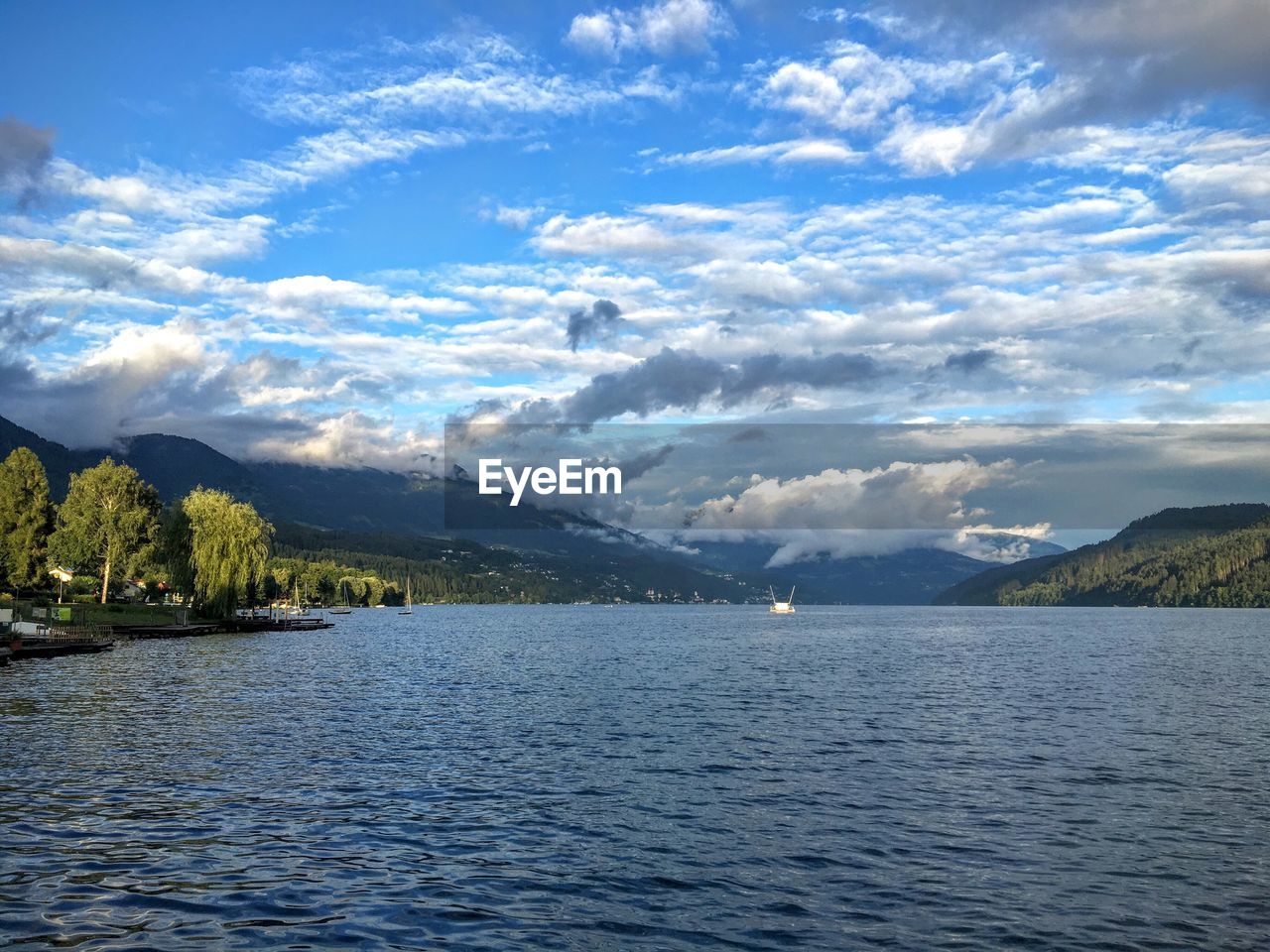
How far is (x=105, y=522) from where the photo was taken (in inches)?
6019

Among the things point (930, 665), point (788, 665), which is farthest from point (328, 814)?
point (930, 665)

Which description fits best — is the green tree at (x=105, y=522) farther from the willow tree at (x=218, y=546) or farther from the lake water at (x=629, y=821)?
the lake water at (x=629, y=821)

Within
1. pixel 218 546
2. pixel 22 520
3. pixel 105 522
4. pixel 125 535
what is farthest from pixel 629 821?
pixel 125 535

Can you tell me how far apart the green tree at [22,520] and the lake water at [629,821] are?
90445mm

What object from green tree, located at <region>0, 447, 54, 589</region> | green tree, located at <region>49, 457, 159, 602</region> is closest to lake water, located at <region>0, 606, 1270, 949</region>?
green tree, located at <region>0, 447, 54, 589</region>

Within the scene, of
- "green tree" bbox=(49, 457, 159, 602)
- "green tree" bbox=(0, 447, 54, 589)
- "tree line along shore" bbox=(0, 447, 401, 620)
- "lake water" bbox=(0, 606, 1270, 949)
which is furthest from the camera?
"green tree" bbox=(49, 457, 159, 602)

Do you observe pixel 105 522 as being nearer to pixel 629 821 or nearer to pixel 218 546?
pixel 218 546

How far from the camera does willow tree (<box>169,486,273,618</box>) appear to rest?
148 metres

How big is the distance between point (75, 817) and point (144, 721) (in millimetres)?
23365

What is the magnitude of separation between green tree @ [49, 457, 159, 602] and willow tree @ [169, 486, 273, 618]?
976cm

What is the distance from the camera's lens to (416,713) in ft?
195

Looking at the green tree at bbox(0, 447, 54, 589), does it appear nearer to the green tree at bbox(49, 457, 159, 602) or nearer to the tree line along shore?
the tree line along shore

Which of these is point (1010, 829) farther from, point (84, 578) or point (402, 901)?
point (84, 578)

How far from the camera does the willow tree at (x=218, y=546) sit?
486 ft
